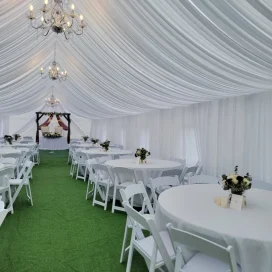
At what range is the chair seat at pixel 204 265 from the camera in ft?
6.40

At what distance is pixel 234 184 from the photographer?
8.20ft

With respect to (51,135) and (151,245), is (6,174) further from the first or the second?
(51,135)

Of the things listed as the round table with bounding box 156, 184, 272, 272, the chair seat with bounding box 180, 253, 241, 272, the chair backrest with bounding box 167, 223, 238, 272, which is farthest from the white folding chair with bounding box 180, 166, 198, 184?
the chair backrest with bounding box 167, 223, 238, 272

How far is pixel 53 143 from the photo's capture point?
18812mm

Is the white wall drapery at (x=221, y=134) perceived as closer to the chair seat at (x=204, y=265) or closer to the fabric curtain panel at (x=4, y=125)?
the chair seat at (x=204, y=265)

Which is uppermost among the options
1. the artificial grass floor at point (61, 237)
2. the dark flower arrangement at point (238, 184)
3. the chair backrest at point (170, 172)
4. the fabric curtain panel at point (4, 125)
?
the fabric curtain panel at point (4, 125)

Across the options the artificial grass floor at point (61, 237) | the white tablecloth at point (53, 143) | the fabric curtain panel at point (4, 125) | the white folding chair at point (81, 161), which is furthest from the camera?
the white tablecloth at point (53, 143)

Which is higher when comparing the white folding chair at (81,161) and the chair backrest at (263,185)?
the chair backrest at (263,185)

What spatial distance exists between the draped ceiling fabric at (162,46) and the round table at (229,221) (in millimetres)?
1634

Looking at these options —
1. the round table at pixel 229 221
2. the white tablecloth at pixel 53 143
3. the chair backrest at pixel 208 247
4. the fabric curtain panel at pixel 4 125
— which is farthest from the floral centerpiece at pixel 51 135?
the chair backrest at pixel 208 247

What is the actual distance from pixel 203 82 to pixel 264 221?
2790mm

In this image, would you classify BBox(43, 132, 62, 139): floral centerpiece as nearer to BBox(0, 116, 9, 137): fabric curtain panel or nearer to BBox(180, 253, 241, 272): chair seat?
BBox(0, 116, 9, 137): fabric curtain panel

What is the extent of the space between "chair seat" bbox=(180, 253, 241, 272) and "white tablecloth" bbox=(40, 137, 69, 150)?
17932 mm

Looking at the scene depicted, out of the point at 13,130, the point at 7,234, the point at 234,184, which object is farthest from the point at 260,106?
the point at 13,130
